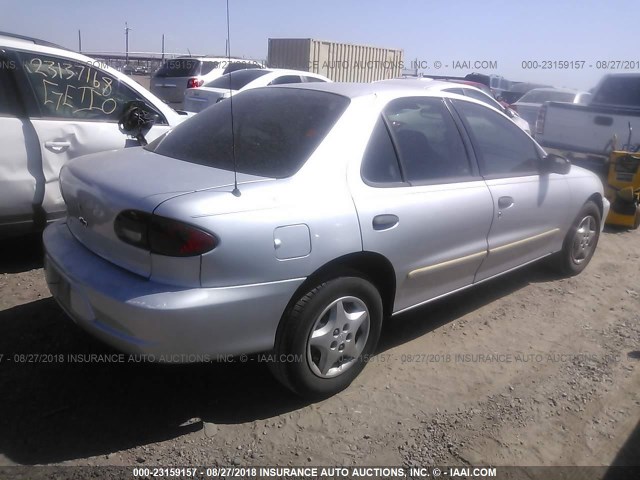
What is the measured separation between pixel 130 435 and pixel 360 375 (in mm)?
1279

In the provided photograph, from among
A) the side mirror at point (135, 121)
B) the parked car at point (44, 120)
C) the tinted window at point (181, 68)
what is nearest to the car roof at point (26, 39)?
the parked car at point (44, 120)

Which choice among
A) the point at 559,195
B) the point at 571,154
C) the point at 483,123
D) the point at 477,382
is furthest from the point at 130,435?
the point at 571,154

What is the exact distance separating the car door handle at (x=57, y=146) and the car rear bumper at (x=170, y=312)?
74.0 inches

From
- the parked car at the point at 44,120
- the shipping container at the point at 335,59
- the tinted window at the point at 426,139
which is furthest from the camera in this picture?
the shipping container at the point at 335,59

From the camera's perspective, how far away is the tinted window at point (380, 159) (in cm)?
309

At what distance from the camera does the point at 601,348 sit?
3873 millimetres

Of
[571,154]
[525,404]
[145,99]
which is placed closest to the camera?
[525,404]

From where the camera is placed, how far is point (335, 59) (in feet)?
63.9

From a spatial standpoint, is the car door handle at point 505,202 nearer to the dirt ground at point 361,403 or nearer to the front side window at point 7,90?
the dirt ground at point 361,403

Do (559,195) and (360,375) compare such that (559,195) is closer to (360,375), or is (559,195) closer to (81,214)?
(360,375)

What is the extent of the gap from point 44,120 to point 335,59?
638 inches

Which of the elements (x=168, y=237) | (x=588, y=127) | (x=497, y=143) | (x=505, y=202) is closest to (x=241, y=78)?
(x=588, y=127)

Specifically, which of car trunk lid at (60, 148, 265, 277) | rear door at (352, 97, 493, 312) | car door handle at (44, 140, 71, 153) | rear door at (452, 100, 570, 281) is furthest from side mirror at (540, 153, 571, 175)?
car door handle at (44, 140, 71, 153)

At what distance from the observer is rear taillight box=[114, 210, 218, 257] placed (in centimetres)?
243
